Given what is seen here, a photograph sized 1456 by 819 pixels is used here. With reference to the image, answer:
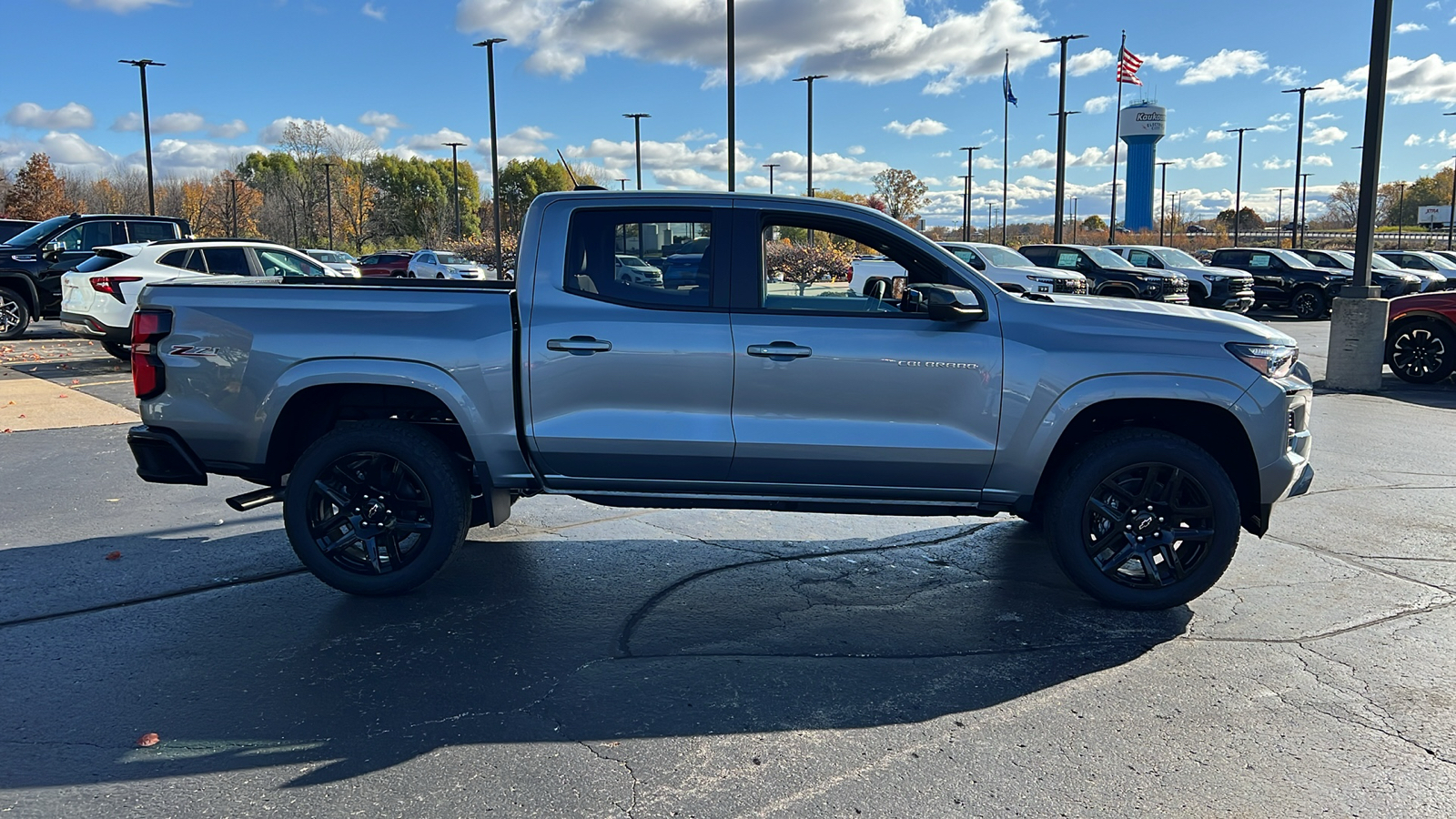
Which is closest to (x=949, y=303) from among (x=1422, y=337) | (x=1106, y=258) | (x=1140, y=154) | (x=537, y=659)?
(x=537, y=659)

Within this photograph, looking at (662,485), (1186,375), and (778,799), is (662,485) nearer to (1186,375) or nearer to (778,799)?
(778,799)

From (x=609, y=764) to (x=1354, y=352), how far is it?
12631mm

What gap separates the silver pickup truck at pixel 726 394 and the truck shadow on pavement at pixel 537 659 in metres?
0.43

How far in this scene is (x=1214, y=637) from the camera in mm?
4582

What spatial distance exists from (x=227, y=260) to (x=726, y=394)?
11.2m

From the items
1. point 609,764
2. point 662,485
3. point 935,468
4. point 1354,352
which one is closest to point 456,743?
point 609,764

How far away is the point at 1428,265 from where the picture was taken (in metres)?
29.8

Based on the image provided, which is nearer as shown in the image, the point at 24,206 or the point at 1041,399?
the point at 1041,399

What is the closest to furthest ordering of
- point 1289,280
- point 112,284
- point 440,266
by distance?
point 112,284, point 1289,280, point 440,266

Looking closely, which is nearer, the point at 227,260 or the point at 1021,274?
the point at 227,260

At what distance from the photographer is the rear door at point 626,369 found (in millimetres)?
4703

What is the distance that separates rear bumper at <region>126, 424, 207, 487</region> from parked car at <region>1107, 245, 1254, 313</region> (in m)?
23.8

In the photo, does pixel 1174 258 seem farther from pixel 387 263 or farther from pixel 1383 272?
pixel 387 263

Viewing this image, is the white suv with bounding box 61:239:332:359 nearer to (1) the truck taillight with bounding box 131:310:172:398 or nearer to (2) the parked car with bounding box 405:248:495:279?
(1) the truck taillight with bounding box 131:310:172:398
